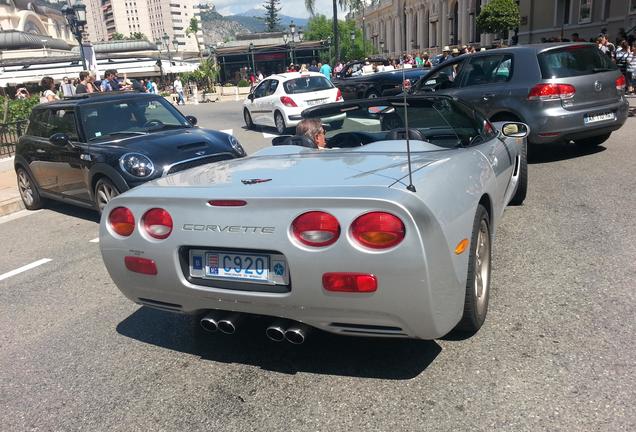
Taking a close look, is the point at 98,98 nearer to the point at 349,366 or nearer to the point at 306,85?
the point at 349,366

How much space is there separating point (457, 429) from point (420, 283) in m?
0.68

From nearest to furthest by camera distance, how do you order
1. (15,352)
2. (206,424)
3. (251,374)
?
1. (206,424)
2. (251,374)
3. (15,352)

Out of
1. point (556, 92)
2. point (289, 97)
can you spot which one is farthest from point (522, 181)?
point (289, 97)

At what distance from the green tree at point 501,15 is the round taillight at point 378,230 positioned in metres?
35.3

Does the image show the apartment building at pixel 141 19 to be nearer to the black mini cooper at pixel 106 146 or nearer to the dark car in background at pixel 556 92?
the black mini cooper at pixel 106 146

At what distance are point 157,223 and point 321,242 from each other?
3.33 ft

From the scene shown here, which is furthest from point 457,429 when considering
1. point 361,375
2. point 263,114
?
point 263,114

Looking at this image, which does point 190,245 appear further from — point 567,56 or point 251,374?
point 567,56

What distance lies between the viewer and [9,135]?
1359 cm

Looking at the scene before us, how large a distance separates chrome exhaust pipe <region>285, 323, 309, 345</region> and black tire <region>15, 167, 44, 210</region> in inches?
265

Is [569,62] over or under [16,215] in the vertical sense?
over

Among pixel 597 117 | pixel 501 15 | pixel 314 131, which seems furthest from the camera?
pixel 501 15

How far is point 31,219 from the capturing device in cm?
796

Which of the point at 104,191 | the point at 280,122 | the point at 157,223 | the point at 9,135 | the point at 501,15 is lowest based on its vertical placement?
the point at 280,122
